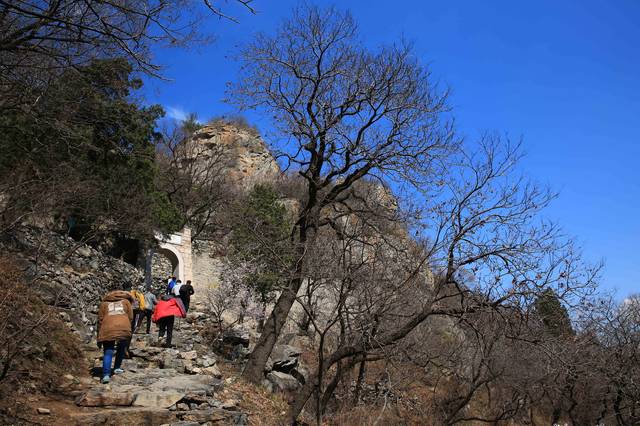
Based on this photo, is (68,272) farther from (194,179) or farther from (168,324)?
(194,179)

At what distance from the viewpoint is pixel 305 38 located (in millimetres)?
10242

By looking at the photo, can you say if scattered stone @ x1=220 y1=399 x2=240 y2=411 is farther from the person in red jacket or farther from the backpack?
the backpack

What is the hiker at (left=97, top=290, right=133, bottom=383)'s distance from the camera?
7.52 metres

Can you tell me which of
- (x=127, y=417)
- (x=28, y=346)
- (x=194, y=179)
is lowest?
(x=127, y=417)

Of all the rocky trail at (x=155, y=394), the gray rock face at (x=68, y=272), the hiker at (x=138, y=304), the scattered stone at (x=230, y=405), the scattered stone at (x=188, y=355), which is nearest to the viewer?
the rocky trail at (x=155, y=394)

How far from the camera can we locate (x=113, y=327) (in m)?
7.65

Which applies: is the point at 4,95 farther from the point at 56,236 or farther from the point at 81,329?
the point at 56,236

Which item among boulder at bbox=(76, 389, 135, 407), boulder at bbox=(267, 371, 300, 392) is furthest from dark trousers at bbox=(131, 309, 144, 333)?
boulder at bbox=(76, 389, 135, 407)

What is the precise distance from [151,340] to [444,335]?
10650 mm

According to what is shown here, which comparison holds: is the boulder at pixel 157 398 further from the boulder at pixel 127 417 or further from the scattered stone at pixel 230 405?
the scattered stone at pixel 230 405

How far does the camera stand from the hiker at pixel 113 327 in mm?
7516

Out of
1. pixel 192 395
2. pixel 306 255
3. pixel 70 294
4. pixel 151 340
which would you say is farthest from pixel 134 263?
pixel 192 395

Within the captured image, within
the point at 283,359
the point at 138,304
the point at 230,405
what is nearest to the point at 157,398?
the point at 230,405

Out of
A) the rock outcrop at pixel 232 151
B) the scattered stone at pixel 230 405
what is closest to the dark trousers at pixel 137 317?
the scattered stone at pixel 230 405
